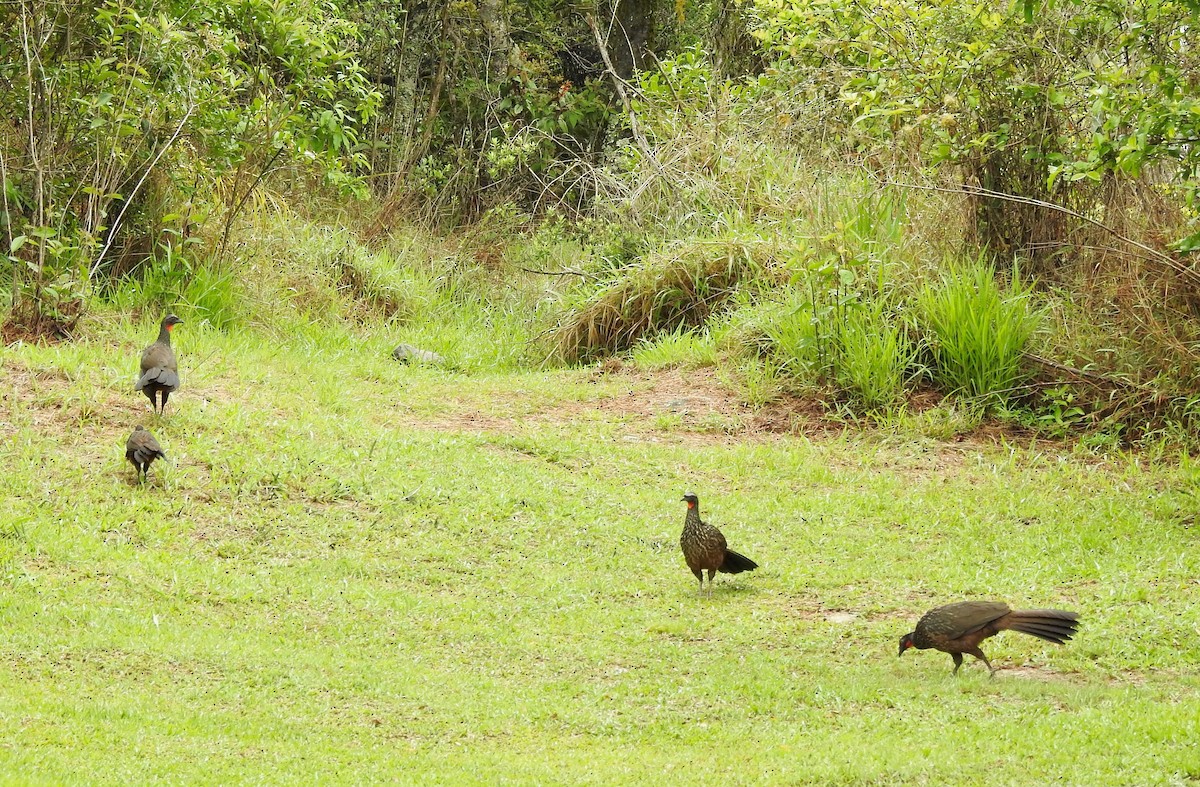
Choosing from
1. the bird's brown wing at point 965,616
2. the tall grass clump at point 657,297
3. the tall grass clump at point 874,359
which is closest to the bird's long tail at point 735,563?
the bird's brown wing at point 965,616

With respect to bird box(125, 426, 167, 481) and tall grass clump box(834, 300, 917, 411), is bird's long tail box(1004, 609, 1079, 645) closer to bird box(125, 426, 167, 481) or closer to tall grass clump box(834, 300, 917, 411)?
tall grass clump box(834, 300, 917, 411)

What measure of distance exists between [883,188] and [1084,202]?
1.73 metres

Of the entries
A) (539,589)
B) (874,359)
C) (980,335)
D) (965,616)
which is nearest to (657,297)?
(874,359)

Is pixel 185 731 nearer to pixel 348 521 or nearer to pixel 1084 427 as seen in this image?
pixel 348 521

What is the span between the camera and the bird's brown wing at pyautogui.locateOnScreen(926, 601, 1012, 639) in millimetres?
6086

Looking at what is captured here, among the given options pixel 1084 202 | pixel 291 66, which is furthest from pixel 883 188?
pixel 291 66

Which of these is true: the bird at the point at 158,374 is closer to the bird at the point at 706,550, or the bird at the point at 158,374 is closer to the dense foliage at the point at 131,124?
the dense foliage at the point at 131,124

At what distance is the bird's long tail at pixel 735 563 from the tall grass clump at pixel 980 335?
4.10 meters

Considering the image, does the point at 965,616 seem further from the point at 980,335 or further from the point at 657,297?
the point at 657,297

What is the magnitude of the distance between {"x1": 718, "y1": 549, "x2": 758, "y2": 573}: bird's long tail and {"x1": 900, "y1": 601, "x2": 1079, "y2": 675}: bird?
1496 millimetres

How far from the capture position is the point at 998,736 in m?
5.31

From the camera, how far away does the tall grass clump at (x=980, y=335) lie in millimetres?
10938

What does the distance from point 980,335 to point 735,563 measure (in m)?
4.25

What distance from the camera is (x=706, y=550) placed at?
7555 mm
